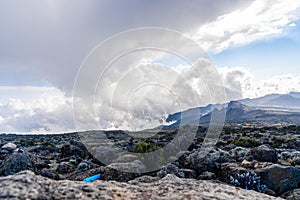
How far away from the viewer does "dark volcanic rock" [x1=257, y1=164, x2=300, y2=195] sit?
1007cm

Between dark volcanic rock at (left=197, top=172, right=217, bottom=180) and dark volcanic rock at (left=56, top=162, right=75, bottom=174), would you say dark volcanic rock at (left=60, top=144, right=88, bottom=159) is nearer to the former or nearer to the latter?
dark volcanic rock at (left=56, top=162, right=75, bottom=174)

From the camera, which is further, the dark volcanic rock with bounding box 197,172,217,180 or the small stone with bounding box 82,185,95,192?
the dark volcanic rock with bounding box 197,172,217,180

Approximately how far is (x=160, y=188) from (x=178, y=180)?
65 centimetres

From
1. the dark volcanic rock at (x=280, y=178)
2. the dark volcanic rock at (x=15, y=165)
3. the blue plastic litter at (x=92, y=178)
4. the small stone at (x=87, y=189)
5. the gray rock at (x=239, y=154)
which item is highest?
the small stone at (x=87, y=189)

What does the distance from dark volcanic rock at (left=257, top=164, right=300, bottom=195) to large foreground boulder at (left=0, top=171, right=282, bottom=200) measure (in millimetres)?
5662

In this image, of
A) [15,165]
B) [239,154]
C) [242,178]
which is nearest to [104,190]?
[242,178]

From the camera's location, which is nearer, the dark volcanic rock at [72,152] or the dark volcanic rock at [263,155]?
the dark volcanic rock at [263,155]

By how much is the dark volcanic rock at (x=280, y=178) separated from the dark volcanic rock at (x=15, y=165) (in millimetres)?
10348

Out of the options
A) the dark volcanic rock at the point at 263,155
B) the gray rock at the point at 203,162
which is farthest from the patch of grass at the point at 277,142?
the gray rock at the point at 203,162

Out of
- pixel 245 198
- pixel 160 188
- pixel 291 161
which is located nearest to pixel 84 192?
pixel 160 188

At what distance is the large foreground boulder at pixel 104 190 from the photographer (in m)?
3.82

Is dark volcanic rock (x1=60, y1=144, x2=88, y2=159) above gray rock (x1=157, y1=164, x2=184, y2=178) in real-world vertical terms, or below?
above

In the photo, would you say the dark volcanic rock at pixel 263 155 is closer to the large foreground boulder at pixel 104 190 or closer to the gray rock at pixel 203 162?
the gray rock at pixel 203 162

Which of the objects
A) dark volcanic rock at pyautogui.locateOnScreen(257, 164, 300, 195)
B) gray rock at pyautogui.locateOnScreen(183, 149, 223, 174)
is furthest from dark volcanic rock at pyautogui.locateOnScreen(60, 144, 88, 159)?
dark volcanic rock at pyautogui.locateOnScreen(257, 164, 300, 195)
